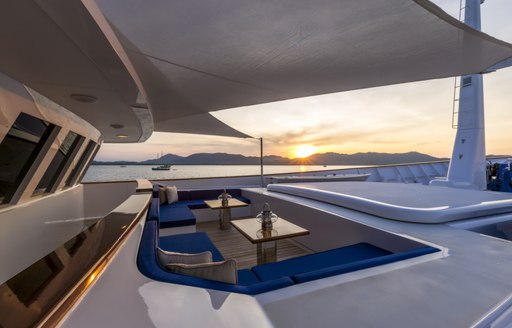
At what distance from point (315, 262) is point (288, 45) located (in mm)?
2425

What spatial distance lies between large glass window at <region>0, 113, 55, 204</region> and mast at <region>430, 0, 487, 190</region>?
8.72m

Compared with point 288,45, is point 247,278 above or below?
below

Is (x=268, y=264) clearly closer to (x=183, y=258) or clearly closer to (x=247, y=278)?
(x=247, y=278)

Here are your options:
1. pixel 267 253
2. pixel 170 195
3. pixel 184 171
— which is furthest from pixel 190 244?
pixel 184 171

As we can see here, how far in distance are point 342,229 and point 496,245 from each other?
124cm

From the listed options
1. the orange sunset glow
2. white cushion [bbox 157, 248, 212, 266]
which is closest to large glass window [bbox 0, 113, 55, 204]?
white cushion [bbox 157, 248, 212, 266]

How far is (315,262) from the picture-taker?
81.7 inches

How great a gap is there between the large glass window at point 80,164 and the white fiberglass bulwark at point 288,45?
2.15m

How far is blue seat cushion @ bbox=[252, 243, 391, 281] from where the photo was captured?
194 centimetres

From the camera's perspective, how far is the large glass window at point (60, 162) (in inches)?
163

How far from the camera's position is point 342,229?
9.06 ft

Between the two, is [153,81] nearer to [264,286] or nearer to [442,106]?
[264,286]

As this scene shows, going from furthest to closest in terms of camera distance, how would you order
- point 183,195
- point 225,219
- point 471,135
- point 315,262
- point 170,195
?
point 471,135
point 183,195
point 170,195
point 225,219
point 315,262

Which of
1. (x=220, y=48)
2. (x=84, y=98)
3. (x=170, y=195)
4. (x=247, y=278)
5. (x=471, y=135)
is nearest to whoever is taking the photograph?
(x=247, y=278)
